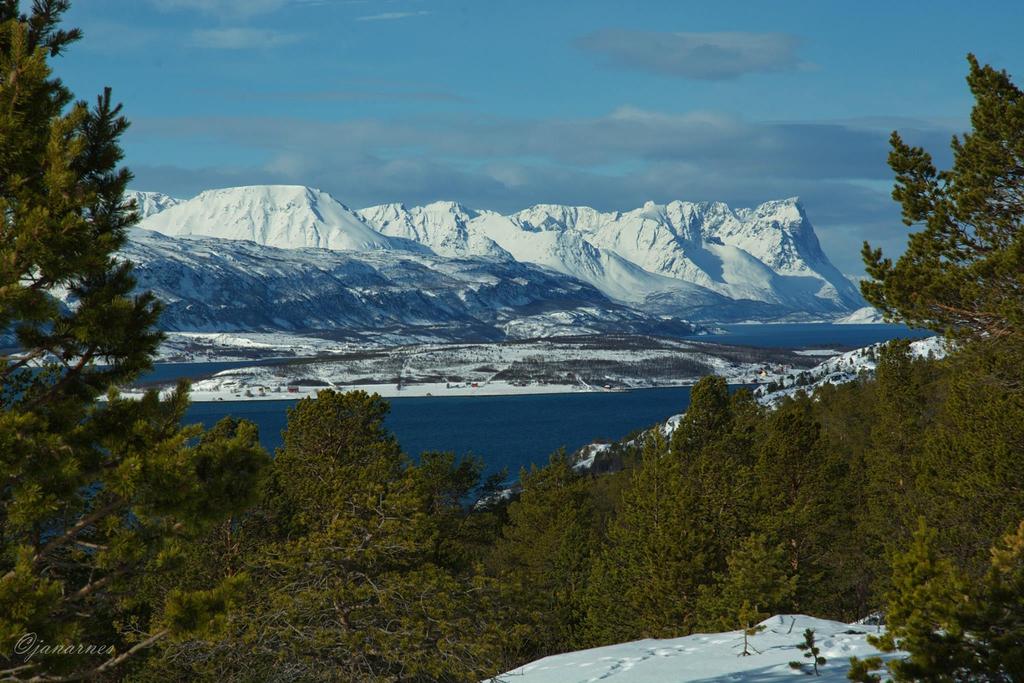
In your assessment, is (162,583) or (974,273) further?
(162,583)

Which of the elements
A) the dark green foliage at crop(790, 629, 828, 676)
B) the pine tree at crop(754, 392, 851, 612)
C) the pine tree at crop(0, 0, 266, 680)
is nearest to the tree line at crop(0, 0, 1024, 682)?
the pine tree at crop(0, 0, 266, 680)

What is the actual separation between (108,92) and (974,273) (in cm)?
1664

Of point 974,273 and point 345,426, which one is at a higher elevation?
point 974,273

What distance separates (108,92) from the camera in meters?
12.1

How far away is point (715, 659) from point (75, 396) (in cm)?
1385

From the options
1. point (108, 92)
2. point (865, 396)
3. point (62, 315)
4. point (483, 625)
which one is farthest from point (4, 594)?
point (865, 396)

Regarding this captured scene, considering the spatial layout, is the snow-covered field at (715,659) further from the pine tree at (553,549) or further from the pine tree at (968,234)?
the pine tree at (553,549)

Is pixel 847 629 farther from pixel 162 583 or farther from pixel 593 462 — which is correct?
pixel 593 462

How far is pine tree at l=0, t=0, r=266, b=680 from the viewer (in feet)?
34.5

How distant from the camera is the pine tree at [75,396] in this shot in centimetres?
1052

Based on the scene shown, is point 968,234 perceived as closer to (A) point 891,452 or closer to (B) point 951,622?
(B) point 951,622

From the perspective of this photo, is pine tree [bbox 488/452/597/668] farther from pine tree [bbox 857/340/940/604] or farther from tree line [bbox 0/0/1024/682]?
pine tree [bbox 857/340/940/604]

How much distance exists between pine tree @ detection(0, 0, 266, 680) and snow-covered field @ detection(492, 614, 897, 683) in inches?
359

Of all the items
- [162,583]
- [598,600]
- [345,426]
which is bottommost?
[598,600]
